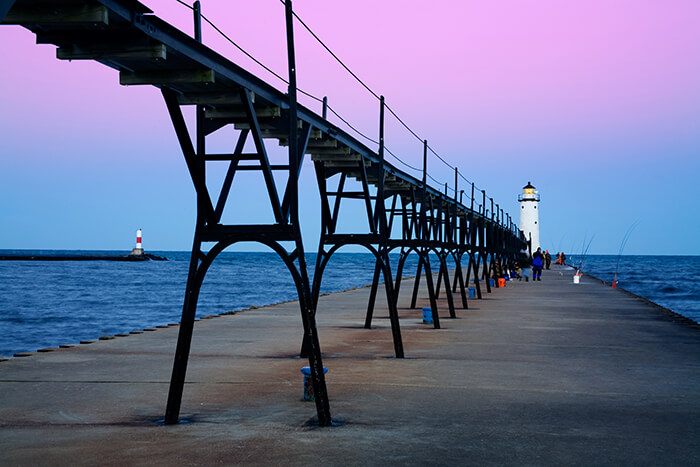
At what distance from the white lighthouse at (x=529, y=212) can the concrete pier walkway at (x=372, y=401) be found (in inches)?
3740

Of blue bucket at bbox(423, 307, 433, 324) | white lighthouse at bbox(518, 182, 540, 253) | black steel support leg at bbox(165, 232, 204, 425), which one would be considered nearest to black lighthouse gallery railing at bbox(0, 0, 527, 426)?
black steel support leg at bbox(165, 232, 204, 425)

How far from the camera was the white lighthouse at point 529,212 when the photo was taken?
111938mm

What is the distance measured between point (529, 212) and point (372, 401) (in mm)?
105733

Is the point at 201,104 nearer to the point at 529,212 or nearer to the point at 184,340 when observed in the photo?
the point at 184,340

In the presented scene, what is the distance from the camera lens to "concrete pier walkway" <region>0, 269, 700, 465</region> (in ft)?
24.0

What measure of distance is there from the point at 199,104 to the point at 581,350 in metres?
9.70

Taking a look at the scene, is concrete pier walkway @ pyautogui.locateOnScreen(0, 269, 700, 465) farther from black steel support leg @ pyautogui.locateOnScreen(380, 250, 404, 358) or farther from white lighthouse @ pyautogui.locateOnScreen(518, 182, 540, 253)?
white lighthouse @ pyautogui.locateOnScreen(518, 182, 540, 253)

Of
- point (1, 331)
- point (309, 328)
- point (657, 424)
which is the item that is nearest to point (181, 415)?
point (309, 328)

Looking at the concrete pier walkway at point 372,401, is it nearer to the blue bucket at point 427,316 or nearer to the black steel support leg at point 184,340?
the black steel support leg at point 184,340

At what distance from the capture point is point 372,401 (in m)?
9.88

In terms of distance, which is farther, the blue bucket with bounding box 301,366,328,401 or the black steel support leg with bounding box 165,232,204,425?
the blue bucket with bounding box 301,366,328,401

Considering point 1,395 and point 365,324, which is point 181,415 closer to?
point 1,395

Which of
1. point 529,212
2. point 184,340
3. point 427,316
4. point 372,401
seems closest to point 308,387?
point 372,401

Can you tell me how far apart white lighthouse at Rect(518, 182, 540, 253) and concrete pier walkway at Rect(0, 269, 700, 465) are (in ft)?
312
